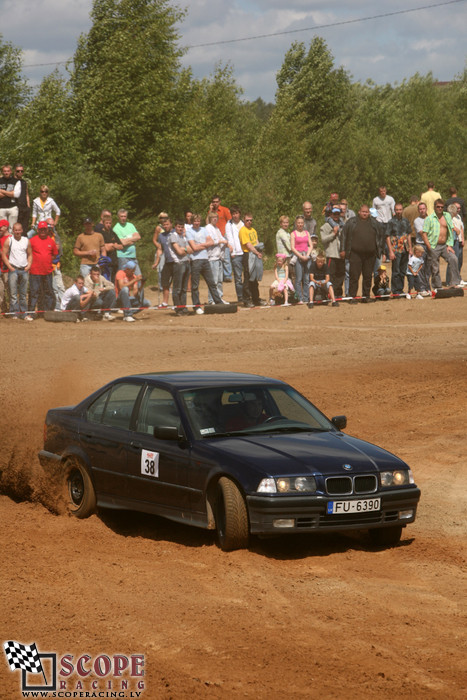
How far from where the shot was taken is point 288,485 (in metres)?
8.12

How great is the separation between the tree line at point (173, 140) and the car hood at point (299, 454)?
25315mm

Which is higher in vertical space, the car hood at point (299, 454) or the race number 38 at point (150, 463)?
the car hood at point (299, 454)

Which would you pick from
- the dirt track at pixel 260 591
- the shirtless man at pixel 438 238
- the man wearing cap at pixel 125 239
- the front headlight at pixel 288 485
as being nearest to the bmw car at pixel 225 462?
the front headlight at pixel 288 485

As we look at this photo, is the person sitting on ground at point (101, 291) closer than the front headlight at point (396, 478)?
No

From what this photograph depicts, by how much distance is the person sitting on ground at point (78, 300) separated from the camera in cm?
2378

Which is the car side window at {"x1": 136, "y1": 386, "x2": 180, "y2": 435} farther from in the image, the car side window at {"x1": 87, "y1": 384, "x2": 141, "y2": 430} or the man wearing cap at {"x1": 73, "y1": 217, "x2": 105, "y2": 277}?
the man wearing cap at {"x1": 73, "y1": 217, "x2": 105, "y2": 277}

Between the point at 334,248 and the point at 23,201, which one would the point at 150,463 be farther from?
the point at 23,201

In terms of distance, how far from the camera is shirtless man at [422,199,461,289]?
26.1m

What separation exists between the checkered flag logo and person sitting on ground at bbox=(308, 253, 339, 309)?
19135 millimetres

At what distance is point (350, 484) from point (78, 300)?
53.5 feet

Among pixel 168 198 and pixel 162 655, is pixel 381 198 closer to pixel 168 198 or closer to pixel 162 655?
pixel 168 198

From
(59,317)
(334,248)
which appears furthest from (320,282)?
(59,317)

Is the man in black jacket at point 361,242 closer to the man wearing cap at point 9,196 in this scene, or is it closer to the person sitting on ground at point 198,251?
the person sitting on ground at point 198,251

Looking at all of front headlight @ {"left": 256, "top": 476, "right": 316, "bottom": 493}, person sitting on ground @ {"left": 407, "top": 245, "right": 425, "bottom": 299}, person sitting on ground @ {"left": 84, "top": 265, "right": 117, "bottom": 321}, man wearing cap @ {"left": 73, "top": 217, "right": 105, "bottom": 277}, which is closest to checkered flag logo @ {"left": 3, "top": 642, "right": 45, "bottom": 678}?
Result: front headlight @ {"left": 256, "top": 476, "right": 316, "bottom": 493}
